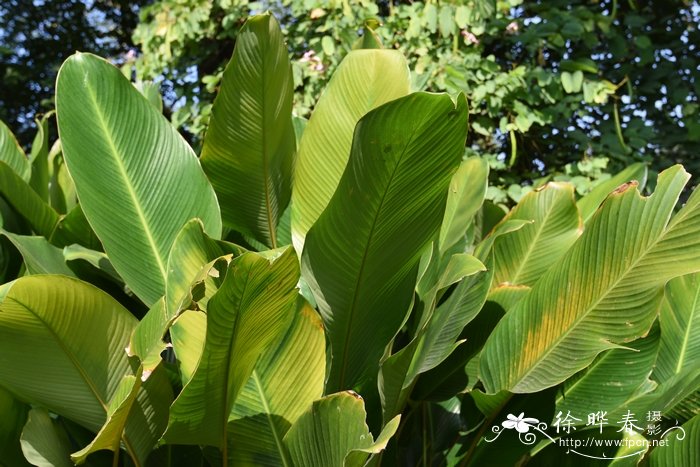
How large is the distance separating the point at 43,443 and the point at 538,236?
0.79 m

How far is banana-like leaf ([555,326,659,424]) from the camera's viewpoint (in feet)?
3.38

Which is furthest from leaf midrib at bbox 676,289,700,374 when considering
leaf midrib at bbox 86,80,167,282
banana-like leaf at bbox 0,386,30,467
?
banana-like leaf at bbox 0,386,30,467

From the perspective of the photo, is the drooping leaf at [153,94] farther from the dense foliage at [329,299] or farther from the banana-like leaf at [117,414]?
the banana-like leaf at [117,414]

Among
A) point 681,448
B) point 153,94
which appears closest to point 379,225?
point 681,448

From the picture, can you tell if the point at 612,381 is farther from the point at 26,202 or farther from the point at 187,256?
the point at 26,202

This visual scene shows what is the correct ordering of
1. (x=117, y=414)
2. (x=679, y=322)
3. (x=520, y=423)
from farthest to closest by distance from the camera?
(x=679, y=322)
(x=520, y=423)
(x=117, y=414)

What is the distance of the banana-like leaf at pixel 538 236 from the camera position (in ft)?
3.83

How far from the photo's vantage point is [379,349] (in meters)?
1.03

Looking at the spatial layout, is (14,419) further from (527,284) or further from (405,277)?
(527,284)

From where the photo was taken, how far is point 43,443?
0.89m

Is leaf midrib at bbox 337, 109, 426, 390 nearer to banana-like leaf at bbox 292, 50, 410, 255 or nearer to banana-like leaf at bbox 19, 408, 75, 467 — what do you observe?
banana-like leaf at bbox 292, 50, 410, 255

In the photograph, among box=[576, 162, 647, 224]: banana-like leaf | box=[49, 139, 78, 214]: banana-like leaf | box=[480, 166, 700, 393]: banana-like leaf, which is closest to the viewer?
box=[480, 166, 700, 393]: banana-like leaf

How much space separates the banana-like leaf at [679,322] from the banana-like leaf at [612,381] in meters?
0.14

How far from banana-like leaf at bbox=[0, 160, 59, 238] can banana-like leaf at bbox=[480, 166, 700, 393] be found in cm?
84
